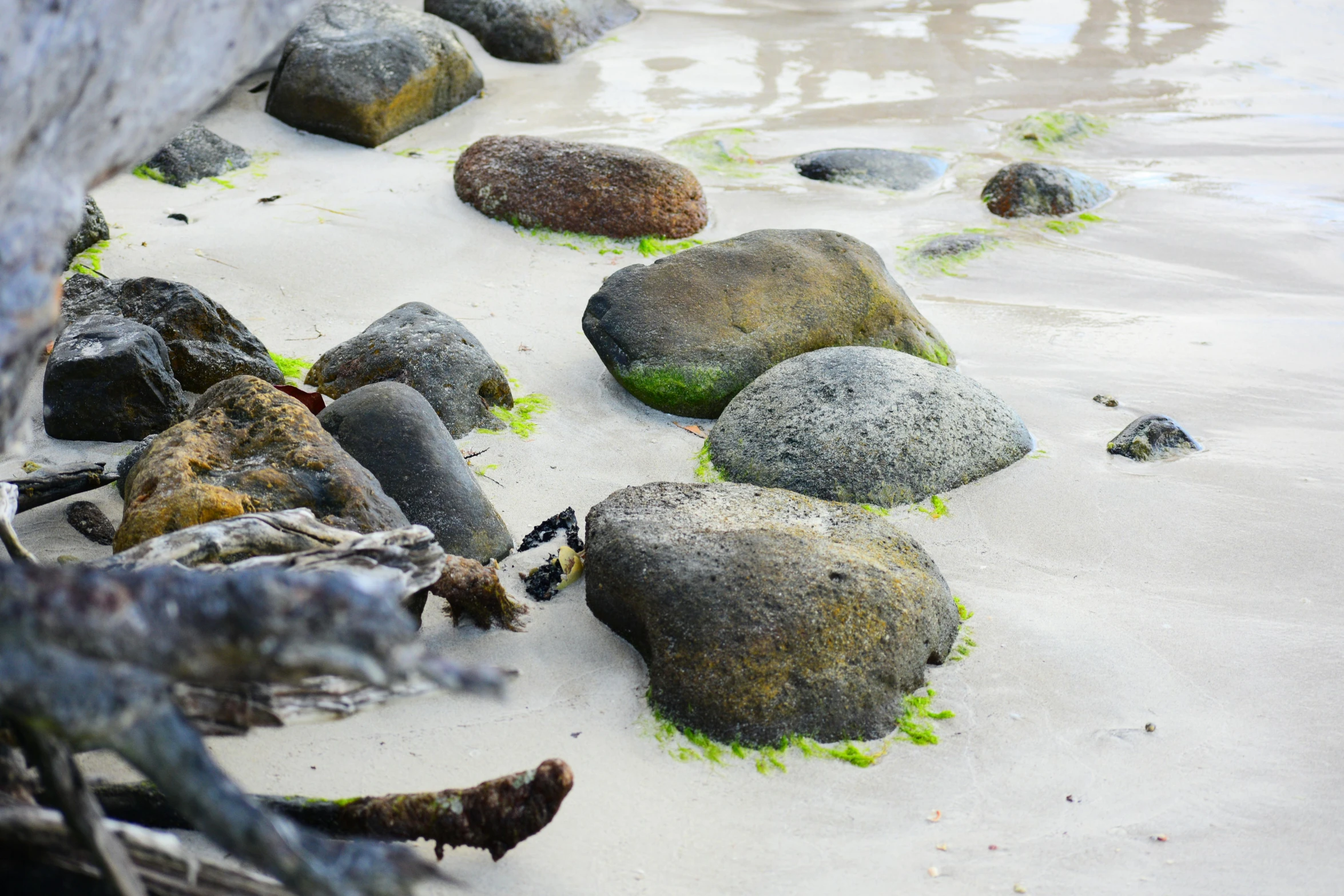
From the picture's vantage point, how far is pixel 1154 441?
13.1 feet

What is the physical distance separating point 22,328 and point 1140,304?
5.32 m

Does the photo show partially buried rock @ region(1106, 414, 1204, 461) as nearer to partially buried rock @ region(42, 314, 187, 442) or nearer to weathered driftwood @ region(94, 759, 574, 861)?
weathered driftwood @ region(94, 759, 574, 861)

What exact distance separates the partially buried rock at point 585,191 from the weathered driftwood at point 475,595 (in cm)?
324

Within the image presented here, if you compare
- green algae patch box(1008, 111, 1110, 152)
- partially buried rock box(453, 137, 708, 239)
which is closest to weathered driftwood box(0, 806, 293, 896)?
partially buried rock box(453, 137, 708, 239)

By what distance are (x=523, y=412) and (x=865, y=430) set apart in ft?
4.34

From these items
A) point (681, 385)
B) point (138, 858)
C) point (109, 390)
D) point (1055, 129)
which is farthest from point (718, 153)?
point (138, 858)

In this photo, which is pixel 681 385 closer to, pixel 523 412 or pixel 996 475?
pixel 523 412

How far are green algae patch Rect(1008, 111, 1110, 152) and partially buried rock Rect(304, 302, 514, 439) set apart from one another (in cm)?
522

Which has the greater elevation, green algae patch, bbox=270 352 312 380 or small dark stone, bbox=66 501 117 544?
small dark stone, bbox=66 501 117 544

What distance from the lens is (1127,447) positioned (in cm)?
398

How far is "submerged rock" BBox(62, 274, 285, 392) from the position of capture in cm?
382

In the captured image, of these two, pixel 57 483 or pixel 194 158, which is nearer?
pixel 57 483

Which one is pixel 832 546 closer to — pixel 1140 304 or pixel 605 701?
pixel 605 701

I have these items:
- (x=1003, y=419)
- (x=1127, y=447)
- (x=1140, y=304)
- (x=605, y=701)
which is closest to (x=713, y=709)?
(x=605, y=701)
